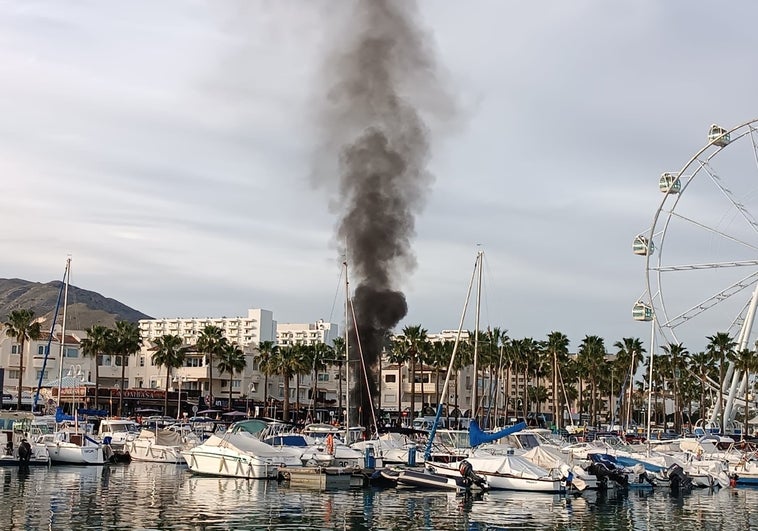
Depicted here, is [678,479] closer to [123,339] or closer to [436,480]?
[436,480]

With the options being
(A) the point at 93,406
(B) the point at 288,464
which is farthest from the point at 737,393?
(A) the point at 93,406

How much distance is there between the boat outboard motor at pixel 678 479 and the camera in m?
53.2

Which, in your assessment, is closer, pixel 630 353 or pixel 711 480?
pixel 711 480

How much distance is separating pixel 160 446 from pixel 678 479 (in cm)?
3296

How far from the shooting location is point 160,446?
64.2 metres

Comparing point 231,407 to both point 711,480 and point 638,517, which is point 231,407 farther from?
point 638,517

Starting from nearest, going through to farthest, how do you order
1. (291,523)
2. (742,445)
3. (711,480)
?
(291,523) → (711,480) → (742,445)

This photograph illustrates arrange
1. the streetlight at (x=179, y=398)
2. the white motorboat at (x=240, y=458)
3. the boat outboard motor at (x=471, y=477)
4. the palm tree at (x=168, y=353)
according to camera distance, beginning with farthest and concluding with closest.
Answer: the palm tree at (x=168, y=353) < the streetlight at (x=179, y=398) < the white motorboat at (x=240, y=458) < the boat outboard motor at (x=471, y=477)

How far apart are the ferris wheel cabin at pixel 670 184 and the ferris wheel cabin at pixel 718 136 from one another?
13.9 ft

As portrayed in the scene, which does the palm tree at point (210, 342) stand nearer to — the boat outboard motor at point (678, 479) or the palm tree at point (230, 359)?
the palm tree at point (230, 359)

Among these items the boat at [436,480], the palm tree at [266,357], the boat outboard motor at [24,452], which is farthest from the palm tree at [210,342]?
the boat at [436,480]

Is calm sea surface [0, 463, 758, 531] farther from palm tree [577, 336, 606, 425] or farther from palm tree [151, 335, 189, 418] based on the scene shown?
palm tree [577, 336, 606, 425]

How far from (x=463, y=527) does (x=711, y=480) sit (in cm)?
2736

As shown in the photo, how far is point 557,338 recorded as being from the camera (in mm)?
123438
